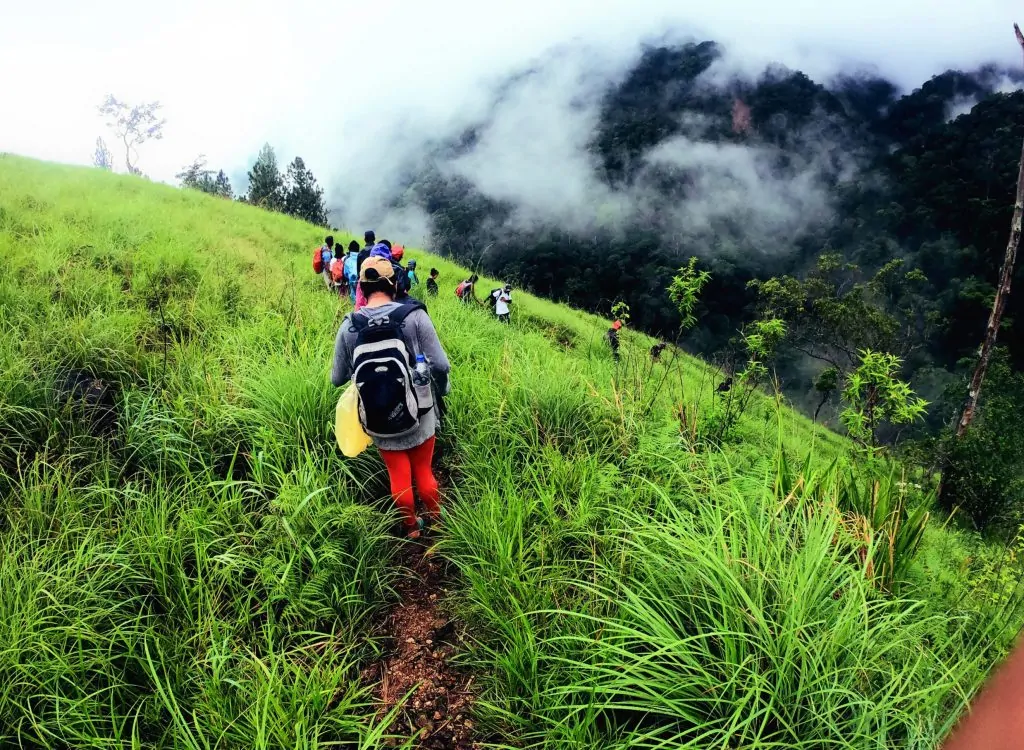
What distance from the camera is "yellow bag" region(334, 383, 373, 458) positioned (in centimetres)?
271

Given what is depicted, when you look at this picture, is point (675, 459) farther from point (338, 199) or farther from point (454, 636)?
point (338, 199)

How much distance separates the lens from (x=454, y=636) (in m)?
2.34

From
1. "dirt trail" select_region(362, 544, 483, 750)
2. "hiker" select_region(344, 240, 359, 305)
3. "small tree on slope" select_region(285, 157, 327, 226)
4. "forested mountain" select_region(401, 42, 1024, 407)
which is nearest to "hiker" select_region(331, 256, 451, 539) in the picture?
"dirt trail" select_region(362, 544, 483, 750)

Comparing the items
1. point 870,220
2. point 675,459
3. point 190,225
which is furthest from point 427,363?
point 870,220

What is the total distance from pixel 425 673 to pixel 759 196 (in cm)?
10240

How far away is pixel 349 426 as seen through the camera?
272cm

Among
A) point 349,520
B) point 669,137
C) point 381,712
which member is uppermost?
point 669,137

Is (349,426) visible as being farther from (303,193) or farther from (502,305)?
(303,193)

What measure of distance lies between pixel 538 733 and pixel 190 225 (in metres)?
10.3

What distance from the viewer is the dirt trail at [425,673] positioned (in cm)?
196

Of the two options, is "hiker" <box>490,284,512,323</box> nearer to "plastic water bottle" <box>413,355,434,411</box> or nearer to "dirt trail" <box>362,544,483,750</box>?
"plastic water bottle" <box>413,355,434,411</box>

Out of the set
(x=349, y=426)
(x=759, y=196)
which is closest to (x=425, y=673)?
(x=349, y=426)

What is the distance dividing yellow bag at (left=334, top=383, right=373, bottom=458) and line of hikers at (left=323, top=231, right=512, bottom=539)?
0.15ft

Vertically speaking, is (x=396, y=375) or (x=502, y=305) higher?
(x=502, y=305)
